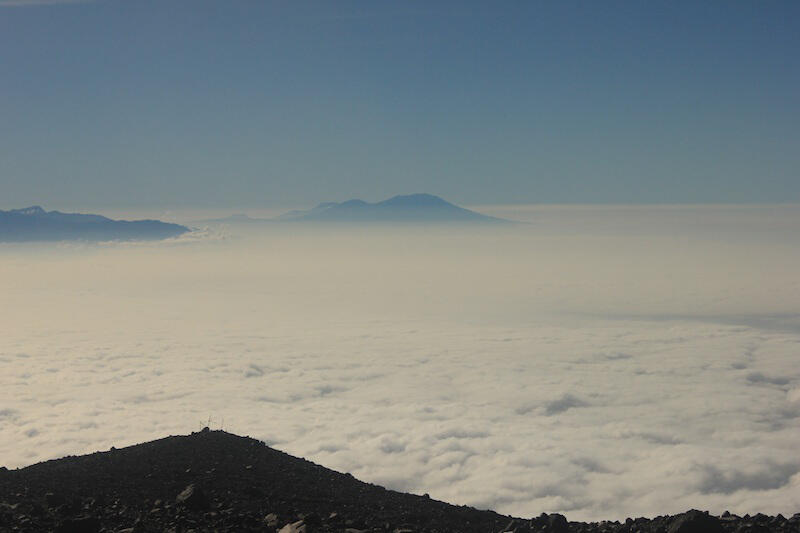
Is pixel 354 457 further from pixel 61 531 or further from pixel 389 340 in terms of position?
pixel 389 340

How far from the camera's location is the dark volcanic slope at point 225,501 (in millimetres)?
12789

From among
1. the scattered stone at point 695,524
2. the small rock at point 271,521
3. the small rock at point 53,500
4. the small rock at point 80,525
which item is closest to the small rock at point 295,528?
the small rock at point 271,521

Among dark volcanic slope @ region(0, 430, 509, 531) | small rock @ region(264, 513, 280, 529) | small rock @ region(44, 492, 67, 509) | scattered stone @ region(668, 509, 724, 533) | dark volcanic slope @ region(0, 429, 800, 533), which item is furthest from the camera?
small rock @ region(44, 492, 67, 509)

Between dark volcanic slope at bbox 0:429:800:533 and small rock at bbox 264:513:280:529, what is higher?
small rock at bbox 264:513:280:529

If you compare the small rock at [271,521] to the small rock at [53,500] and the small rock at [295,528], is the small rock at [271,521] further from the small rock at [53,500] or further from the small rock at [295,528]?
the small rock at [53,500]

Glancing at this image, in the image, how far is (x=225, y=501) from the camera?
49.7 ft

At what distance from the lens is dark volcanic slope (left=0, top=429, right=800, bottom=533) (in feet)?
→ 42.0

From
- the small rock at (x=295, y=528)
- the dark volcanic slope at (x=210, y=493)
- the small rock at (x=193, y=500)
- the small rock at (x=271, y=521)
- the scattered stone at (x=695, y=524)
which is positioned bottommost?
the dark volcanic slope at (x=210, y=493)

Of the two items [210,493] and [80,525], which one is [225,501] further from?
[80,525]

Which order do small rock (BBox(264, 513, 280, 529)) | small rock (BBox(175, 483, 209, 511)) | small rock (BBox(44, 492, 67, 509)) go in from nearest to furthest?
1. small rock (BBox(264, 513, 280, 529))
2. small rock (BBox(175, 483, 209, 511))
3. small rock (BBox(44, 492, 67, 509))

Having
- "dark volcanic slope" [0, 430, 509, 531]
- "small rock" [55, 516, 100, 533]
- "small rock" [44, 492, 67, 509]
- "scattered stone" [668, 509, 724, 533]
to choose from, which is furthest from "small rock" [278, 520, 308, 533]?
"scattered stone" [668, 509, 724, 533]

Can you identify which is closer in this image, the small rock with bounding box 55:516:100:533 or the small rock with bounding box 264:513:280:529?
the small rock with bounding box 55:516:100:533

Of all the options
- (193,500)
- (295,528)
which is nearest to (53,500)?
(193,500)

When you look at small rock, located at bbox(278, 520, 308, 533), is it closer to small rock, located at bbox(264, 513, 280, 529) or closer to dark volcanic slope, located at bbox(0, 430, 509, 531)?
dark volcanic slope, located at bbox(0, 430, 509, 531)
